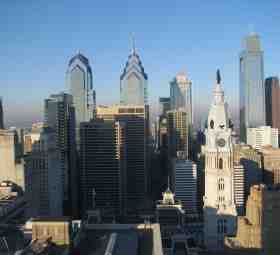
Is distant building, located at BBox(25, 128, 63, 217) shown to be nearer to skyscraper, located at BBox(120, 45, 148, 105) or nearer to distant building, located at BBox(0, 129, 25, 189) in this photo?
distant building, located at BBox(0, 129, 25, 189)

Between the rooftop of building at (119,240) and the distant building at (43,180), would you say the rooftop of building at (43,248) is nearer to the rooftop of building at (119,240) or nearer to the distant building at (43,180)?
the rooftop of building at (119,240)

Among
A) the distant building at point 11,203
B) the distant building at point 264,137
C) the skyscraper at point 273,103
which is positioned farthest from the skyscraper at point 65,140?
the skyscraper at point 273,103

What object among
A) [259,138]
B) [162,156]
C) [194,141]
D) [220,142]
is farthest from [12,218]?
[259,138]

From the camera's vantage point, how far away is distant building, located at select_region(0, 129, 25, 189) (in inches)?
1812

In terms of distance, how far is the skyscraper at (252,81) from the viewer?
120 metres

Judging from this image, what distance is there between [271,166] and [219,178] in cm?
3708

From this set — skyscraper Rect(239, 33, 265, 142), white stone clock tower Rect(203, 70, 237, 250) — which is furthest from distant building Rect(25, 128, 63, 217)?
skyscraper Rect(239, 33, 265, 142)

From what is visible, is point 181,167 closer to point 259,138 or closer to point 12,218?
point 12,218

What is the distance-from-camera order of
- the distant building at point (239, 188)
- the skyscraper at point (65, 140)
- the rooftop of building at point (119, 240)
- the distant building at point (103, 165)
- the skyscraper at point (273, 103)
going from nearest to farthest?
the rooftop of building at point (119, 240) < the distant building at point (239, 188) < the distant building at point (103, 165) < the skyscraper at point (65, 140) < the skyscraper at point (273, 103)

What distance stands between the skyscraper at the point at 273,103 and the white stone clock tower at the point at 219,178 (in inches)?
3215

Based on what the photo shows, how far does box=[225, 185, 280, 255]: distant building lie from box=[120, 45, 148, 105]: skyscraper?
84.3m

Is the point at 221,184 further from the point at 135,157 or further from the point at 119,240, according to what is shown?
the point at 135,157

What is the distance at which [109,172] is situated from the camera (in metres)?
57.0

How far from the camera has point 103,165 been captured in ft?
188
